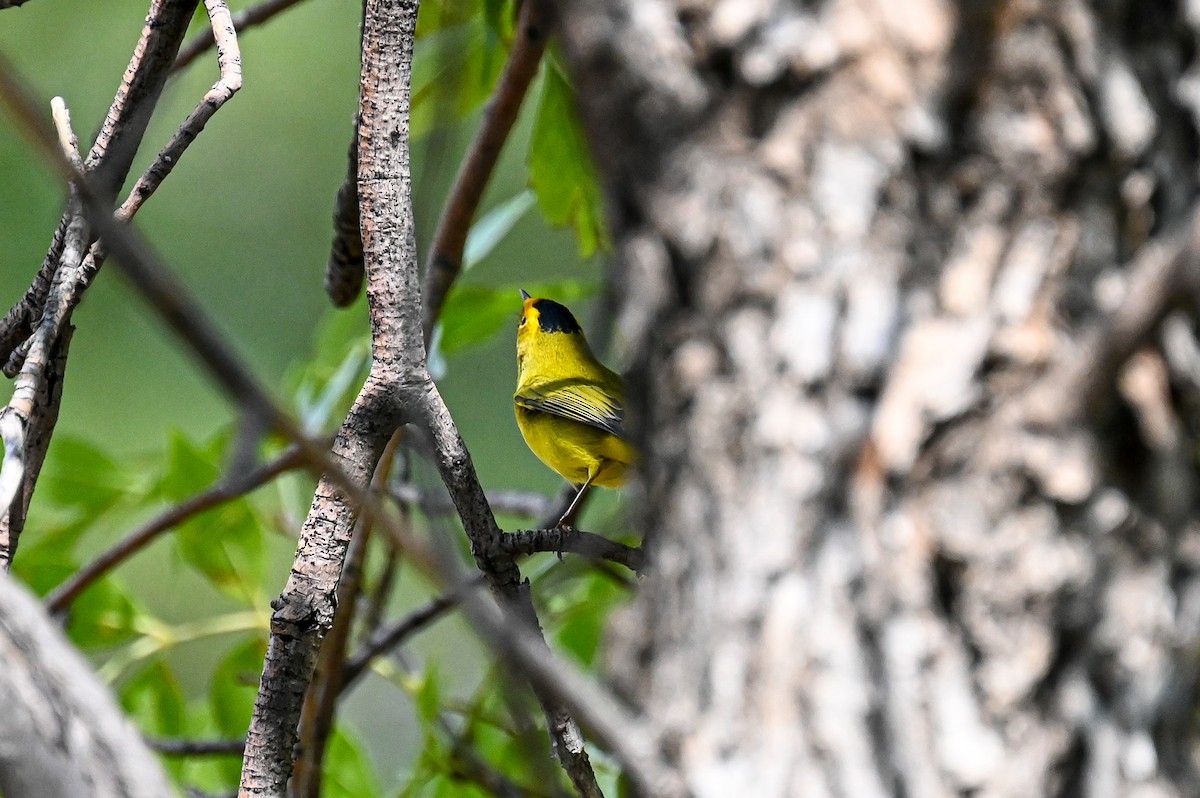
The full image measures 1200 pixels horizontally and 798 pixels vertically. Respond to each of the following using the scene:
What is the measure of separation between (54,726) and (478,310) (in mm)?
1476

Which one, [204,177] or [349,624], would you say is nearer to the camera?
[349,624]

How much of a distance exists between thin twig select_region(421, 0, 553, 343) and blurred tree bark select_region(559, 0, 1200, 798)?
96 centimetres

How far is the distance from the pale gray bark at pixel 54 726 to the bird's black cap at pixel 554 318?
2560 mm

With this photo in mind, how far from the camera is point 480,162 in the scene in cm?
165

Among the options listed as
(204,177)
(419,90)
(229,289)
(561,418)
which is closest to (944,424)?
(419,90)

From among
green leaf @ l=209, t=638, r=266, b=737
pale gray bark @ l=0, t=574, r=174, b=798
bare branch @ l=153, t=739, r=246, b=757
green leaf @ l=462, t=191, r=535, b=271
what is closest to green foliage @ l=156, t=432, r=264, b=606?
green leaf @ l=209, t=638, r=266, b=737

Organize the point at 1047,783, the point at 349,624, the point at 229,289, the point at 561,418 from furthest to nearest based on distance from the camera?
1. the point at 229,289
2. the point at 561,418
3. the point at 349,624
4. the point at 1047,783

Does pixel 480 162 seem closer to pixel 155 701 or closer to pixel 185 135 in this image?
pixel 185 135

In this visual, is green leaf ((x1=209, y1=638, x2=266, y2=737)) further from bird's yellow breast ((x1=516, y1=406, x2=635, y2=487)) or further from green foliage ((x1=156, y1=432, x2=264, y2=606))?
bird's yellow breast ((x1=516, y1=406, x2=635, y2=487))

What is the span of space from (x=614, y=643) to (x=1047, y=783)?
21 centimetres

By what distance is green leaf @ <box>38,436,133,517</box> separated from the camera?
2004 millimetres

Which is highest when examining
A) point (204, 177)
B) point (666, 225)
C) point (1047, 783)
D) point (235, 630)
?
point (204, 177)

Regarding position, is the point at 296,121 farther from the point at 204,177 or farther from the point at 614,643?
the point at 614,643

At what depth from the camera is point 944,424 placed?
51 cm
